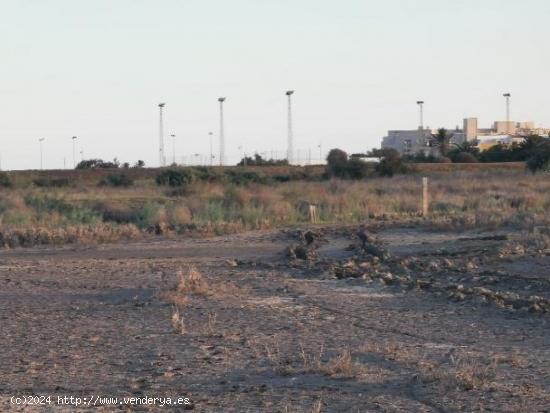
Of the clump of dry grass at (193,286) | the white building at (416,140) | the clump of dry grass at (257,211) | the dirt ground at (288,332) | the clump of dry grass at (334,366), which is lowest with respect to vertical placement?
the dirt ground at (288,332)

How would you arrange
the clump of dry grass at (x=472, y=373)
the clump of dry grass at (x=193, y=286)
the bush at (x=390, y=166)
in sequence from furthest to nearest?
the bush at (x=390, y=166), the clump of dry grass at (x=193, y=286), the clump of dry grass at (x=472, y=373)

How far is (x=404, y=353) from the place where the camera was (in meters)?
13.2

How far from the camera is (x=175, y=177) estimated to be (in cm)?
6656

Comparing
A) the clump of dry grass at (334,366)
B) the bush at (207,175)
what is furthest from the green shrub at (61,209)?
the clump of dry grass at (334,366)

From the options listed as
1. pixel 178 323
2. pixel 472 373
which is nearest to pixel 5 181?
pixel 178 323

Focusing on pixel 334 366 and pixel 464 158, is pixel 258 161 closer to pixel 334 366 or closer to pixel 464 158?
pixel 464 158

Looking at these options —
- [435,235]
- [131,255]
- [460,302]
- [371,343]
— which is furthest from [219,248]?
[371,343]

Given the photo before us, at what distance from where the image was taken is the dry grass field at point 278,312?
11.3 meters

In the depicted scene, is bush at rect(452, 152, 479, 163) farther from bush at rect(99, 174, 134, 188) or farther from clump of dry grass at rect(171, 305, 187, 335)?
clump of dry grass at rect(171, 305, 187, 335)

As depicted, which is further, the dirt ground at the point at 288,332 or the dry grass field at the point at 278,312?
the dry grass field at the point at 278,312

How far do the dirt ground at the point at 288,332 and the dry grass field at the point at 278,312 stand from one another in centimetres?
3

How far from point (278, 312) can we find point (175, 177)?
50.1 meters

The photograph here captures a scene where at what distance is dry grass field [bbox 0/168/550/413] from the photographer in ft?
37.2

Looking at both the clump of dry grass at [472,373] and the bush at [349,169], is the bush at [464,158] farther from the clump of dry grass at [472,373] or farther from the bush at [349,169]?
the clump of dry grass at [472,373]
